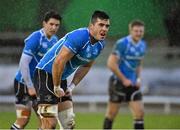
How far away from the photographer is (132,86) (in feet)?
27.9

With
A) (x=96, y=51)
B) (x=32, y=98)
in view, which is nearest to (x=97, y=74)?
(x=32, y=98)

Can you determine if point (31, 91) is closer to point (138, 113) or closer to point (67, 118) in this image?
point (67, 118)

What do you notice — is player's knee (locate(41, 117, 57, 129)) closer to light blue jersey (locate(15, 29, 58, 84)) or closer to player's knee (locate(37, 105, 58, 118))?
player's knee (locate(37, 105, 58, 118))

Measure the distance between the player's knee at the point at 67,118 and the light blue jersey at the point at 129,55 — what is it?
2.14 meters

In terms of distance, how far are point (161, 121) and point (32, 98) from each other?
4019 mm

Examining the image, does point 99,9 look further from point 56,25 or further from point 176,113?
point 176,113

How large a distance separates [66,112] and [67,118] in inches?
2.5

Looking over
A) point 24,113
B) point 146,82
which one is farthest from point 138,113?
point 146,82

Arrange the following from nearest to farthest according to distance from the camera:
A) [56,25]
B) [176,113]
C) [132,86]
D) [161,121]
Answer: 1. [56,25]
2. [132,86]
3. [161,121]
4. [176,113]

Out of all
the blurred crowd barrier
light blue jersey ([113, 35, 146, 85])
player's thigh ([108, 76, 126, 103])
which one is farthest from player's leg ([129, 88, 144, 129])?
the blurred crowd barrier

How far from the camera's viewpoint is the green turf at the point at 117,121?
9.61 metres

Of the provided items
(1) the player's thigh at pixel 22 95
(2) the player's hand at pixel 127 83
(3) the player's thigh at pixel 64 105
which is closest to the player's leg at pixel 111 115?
(2) the player's hand at pixel 127 83

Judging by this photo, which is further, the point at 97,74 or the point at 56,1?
the point at 97,74

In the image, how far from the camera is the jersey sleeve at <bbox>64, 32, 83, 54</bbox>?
228 inches
